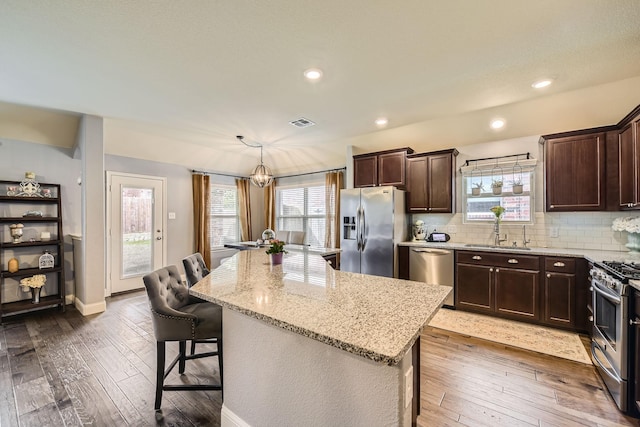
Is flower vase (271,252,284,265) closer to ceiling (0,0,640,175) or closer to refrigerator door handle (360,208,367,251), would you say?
ceiling (0,0,640,175)

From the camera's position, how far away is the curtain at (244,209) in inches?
254

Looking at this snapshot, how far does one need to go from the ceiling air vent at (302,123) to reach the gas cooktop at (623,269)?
3.42 meters

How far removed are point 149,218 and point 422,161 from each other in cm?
496

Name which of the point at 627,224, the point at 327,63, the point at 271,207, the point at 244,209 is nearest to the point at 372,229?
the point at 327,63

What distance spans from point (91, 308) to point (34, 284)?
0.77 meters

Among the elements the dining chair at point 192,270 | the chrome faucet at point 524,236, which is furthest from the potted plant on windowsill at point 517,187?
the dining chair at point 192,270

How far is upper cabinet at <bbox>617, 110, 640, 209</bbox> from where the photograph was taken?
2.61 m

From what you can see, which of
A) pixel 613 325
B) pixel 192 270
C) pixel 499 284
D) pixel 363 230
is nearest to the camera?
pixel 613 325

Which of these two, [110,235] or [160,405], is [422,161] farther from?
[110,235]

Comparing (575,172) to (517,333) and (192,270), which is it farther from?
(192,270)

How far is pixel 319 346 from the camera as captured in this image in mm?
1170

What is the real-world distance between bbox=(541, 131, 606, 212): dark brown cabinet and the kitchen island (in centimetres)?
293

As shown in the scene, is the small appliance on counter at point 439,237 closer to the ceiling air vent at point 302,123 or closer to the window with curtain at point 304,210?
the window with curtain at point 304,210

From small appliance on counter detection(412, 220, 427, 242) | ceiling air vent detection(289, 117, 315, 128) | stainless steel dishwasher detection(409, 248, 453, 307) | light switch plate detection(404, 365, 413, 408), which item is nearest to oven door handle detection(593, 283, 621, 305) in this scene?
stainless steel dishwasher detection(409, 248, 453, 307)
